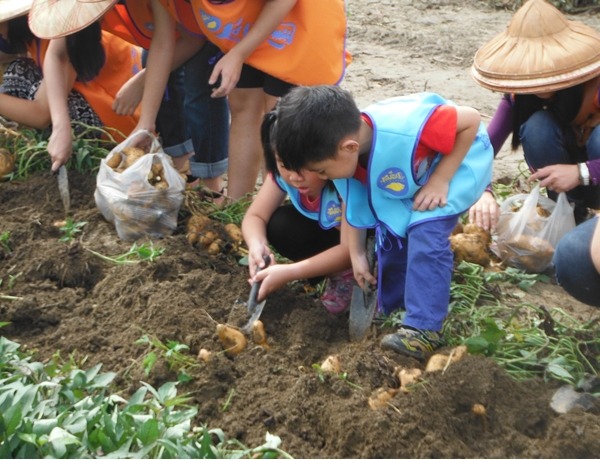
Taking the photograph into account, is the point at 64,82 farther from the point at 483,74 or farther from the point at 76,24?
the point at 483,74

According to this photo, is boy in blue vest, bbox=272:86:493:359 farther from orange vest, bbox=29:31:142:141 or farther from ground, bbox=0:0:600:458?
orange vest, bbox=29:31:142:141

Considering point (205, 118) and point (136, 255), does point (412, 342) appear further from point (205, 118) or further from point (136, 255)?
point (205, 118)

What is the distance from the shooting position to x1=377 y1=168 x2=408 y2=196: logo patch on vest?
8.74 feet

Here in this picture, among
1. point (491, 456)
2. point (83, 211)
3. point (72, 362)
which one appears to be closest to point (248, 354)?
point (72, 362)

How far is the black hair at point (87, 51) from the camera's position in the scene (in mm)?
3709

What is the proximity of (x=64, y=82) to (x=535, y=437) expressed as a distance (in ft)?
7.76

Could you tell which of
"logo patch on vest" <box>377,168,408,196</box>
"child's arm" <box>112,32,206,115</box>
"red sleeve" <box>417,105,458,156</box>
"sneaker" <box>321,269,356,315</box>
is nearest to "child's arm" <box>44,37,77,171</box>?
"child's arm" <box>112,32,206,115</box>

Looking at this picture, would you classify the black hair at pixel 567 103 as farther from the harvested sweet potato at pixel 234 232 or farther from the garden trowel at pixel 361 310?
the harvested sweet potato at pixel 234 232

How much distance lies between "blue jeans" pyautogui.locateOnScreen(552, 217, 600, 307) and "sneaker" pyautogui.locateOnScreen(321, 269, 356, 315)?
0.64 m

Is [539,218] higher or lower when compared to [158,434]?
lower

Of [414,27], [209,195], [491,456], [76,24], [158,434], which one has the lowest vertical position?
[414,27]

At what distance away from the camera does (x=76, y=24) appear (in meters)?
3.47

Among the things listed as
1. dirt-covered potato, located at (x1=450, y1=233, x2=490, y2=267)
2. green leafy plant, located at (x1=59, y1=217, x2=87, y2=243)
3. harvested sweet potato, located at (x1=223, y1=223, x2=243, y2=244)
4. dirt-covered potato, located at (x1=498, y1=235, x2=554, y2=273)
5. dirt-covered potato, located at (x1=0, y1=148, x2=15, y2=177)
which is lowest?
dirt-covered potato, located at (x1=498, y1=235, x2=554, y2=273)

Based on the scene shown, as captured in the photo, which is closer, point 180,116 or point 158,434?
point 158,434
